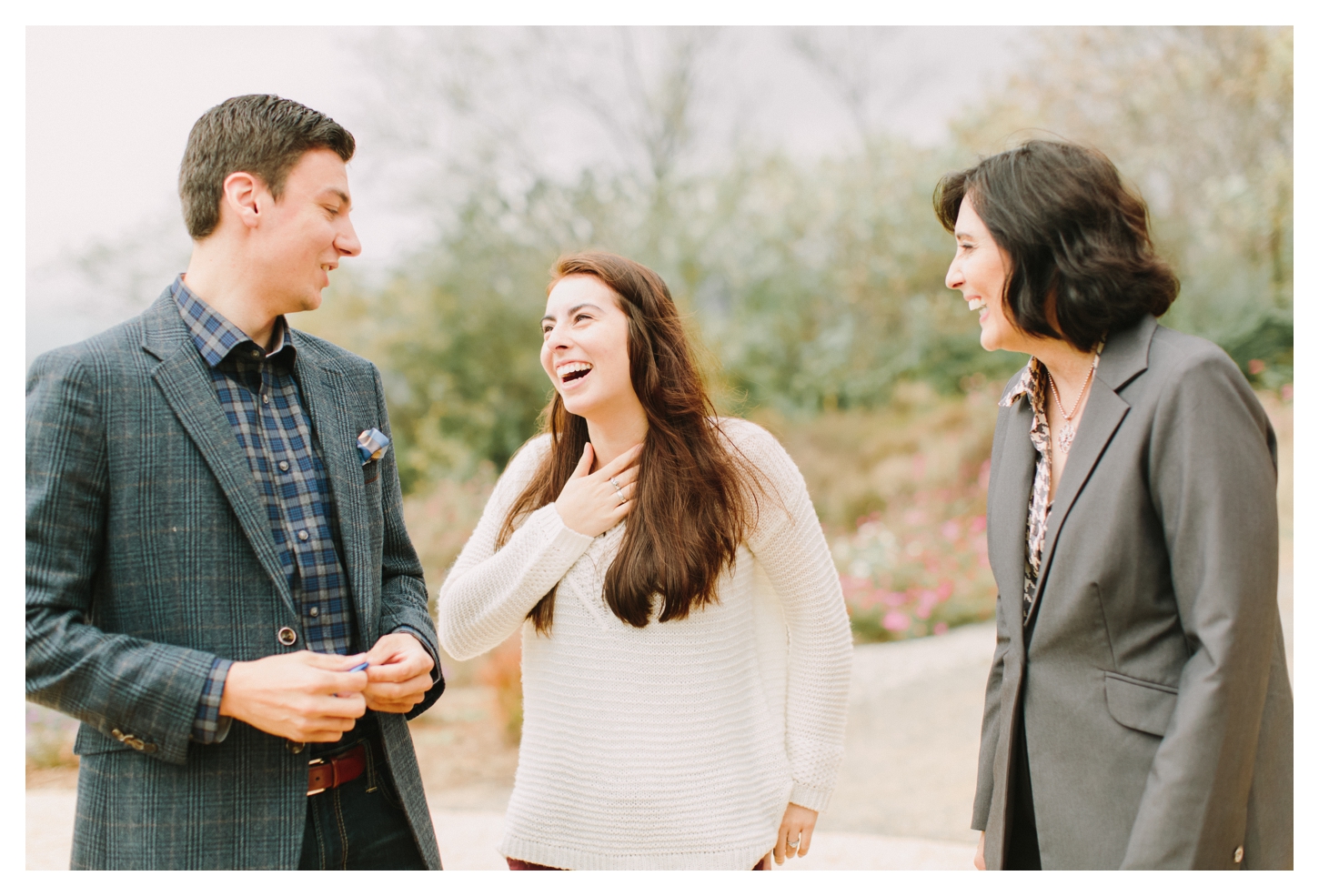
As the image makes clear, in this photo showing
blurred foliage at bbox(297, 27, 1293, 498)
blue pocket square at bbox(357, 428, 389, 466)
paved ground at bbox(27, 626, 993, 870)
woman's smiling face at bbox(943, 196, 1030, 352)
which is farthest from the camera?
blurred foliage at bbox(297, 27, 1293, 498)

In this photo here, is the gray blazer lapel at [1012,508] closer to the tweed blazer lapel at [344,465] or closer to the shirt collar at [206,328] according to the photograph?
the tweed blazer lapel at [344,465]

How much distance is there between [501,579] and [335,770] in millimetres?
560

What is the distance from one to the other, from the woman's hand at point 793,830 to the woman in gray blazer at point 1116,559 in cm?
42

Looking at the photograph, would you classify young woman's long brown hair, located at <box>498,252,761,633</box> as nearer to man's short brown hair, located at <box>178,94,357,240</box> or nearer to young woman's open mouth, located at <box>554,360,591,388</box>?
young woman's open mouth, located at <box>554,360,591,388</box>

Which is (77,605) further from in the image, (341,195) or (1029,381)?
(1029,381)

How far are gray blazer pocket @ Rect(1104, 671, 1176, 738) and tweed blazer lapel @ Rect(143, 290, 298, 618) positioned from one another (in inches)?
64.1

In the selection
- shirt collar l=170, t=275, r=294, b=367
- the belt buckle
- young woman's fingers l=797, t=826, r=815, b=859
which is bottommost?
young woman's fingers l=797, t=826, r=815, b=859

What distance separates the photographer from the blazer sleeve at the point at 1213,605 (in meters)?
1.62

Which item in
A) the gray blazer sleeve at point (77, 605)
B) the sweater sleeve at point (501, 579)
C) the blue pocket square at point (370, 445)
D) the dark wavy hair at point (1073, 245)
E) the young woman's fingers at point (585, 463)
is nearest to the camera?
the gray blazer sleeve at point (77, 605)

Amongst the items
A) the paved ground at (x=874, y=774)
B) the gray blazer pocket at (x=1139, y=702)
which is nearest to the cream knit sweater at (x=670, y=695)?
the gray blazer pocket at (x=1139, y=702)

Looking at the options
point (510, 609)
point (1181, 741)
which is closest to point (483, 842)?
point (510, 609)

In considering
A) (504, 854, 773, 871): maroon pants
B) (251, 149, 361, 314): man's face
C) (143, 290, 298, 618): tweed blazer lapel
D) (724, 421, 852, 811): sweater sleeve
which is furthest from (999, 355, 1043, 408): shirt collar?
(143, 290, 298, 618): tweed blazer lapel

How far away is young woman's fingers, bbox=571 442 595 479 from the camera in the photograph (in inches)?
91.7

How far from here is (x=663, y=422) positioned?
233 centimetres
